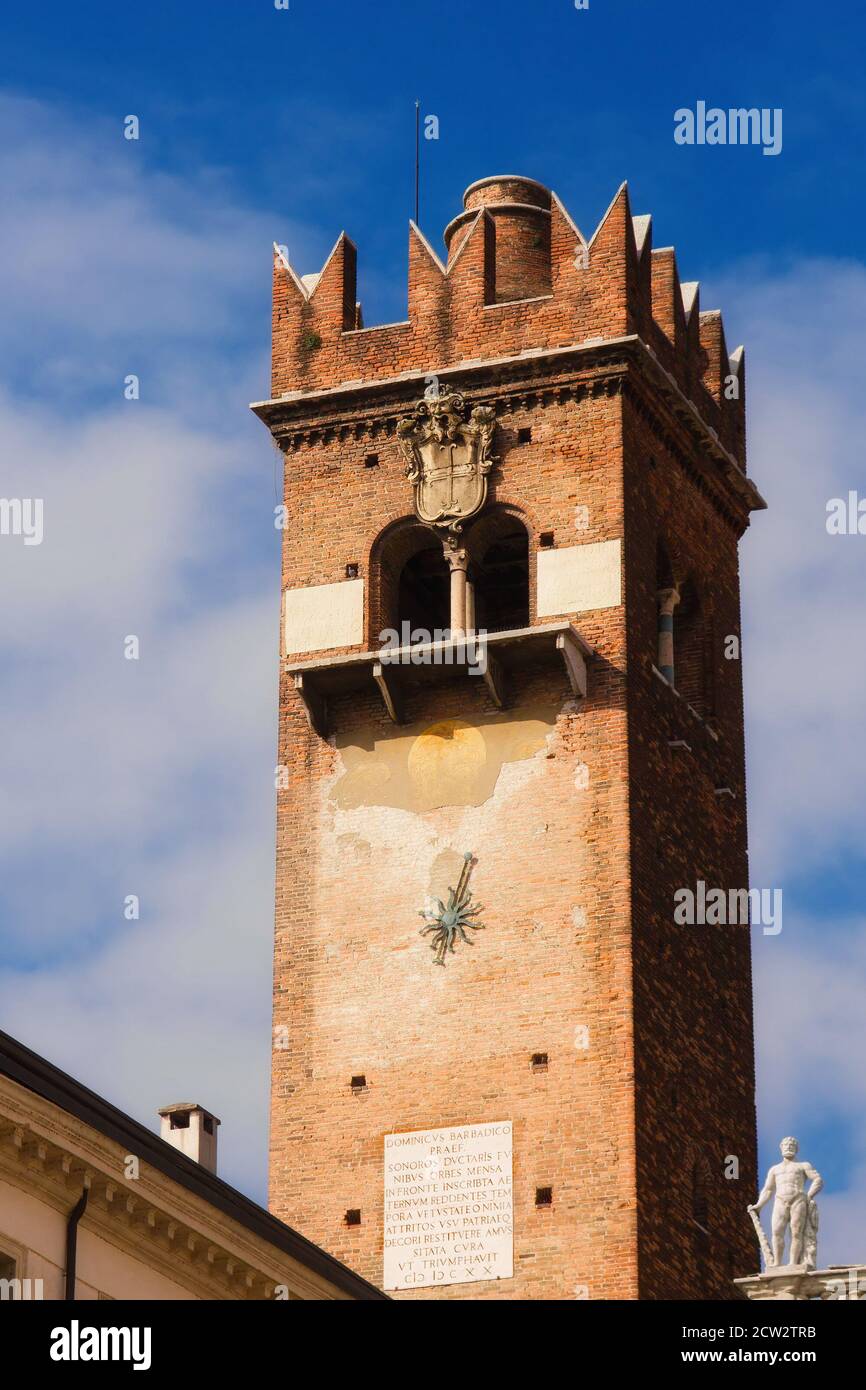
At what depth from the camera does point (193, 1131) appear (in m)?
42.7

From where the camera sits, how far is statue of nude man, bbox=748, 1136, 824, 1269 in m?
43.3

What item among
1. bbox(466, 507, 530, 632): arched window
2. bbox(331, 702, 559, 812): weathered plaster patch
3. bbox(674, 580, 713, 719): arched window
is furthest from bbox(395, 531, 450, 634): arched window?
bbox(674, 580, 713, 719): arched window

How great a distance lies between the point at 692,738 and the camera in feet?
169

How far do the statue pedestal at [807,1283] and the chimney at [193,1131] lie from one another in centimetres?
647

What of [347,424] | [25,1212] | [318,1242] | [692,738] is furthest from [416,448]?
[25,1212]

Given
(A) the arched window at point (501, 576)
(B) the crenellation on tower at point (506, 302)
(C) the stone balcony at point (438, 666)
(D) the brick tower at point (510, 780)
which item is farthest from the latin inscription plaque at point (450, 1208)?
(B) the crenellation on tower at point (506, 302)

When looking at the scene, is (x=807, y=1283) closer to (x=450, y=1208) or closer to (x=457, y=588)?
(x=450, y=1208)

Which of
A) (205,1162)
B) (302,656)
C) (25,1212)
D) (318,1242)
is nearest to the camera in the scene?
(25,1212)

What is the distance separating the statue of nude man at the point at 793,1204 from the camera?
142 feet

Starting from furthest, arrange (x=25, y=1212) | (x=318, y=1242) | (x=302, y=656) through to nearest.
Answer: (x=302, y=656), (x=318, y=1242), (x=25, y=1212)

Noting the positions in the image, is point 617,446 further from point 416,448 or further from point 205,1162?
point 205,1162

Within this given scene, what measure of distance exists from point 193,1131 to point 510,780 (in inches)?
335

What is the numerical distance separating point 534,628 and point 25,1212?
17.4m

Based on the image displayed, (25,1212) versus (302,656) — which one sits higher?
(302,656)
